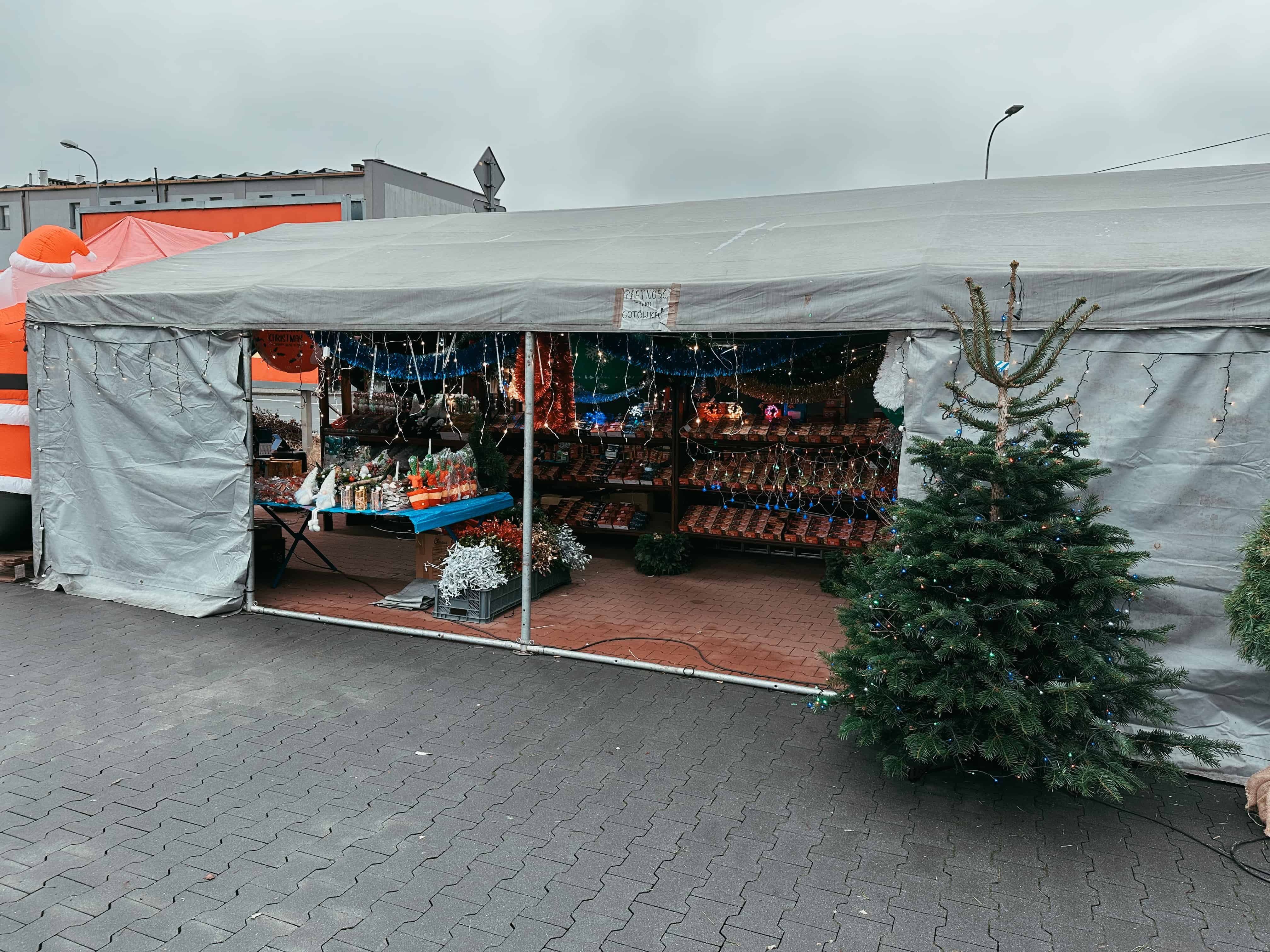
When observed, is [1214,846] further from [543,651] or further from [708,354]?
[708,354]

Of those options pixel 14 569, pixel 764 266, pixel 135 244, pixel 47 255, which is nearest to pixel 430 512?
pixel 764 266

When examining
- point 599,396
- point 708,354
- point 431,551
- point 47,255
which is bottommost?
point 431,551

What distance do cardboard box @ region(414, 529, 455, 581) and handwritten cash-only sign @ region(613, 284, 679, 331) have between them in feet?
10.1

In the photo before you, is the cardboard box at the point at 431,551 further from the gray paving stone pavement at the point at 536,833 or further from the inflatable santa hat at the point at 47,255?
the inflatable santa hat at the point at 47,255

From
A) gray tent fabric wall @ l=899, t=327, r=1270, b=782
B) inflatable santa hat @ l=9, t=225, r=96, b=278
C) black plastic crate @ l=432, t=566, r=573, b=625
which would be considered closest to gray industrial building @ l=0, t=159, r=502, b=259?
inflatable santa hat @ l=9, t=225, r=96, b=278

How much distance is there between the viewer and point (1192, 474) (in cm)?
438

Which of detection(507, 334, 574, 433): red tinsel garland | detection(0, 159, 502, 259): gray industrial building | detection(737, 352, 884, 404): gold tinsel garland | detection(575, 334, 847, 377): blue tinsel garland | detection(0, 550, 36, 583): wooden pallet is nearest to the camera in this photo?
detection(575, 334, 847, 377): blue tinsel garland

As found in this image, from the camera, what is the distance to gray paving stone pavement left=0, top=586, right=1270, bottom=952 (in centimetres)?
320

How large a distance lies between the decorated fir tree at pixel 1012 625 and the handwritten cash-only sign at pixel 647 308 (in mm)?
1781

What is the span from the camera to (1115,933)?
319 cm

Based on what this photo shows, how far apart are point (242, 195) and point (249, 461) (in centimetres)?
2468

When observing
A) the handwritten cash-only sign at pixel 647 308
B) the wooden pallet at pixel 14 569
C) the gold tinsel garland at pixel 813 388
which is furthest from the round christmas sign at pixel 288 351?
the gold tinsel garland at pixel 813 388

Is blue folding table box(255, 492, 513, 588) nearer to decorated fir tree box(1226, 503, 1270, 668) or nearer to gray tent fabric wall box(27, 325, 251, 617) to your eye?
gray tent fabric wall box(27, 325, 251, 617)

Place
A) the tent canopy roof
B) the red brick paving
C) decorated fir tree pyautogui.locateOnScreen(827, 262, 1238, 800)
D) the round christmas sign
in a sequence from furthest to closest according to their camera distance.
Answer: the round christmas sign < the red brick paving < the tent canopy roof < decorated fir tree pyautogui.locateOnScreen(827, 262, 1238, 800)
